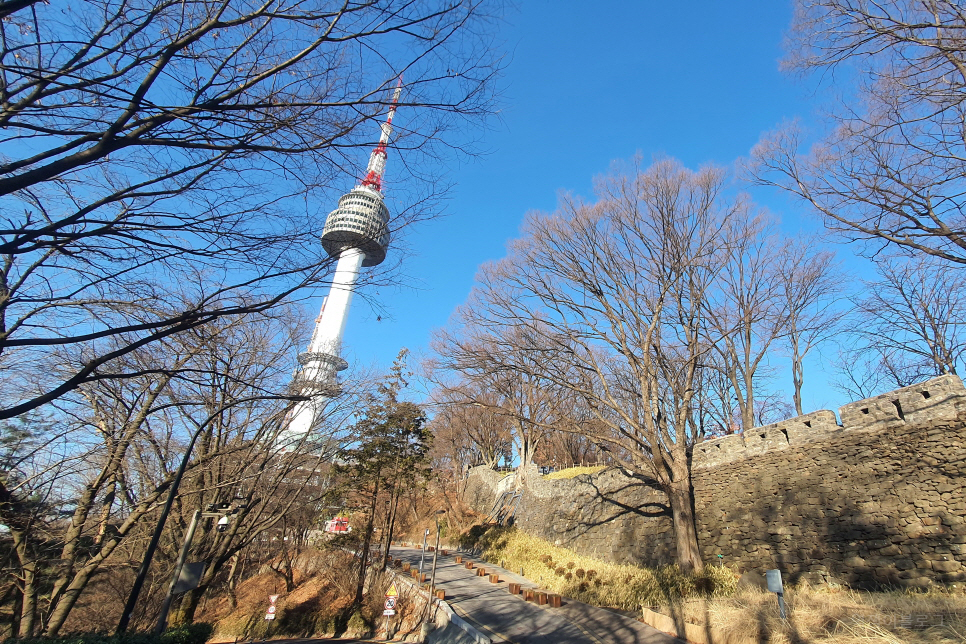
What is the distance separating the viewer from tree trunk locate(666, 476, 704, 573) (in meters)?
10.3

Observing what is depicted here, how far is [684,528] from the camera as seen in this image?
34.0 ft

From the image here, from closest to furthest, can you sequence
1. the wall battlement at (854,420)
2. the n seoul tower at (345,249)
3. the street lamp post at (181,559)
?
the n seoul tower at (345,249)
the street lamp post at (181,559)
the wall battlement at (854,420)

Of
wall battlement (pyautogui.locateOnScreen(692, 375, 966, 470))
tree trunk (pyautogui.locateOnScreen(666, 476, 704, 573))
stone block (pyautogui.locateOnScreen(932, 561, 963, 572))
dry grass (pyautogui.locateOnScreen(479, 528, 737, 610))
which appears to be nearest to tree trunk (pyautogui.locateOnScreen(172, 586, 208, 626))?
dry grass (pyautogui.locateOnScreen(479, 528, 737, 610))

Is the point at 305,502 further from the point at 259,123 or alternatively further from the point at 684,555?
the point at 259,123

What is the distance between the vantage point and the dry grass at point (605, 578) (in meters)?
9.73

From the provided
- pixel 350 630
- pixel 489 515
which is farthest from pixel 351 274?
pixel 489 515

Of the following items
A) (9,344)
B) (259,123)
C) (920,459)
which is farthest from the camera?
(920,459)

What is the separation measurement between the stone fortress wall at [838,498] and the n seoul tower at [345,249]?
1019 centimetres

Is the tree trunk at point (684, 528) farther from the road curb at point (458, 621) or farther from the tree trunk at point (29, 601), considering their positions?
the tree trunk at point (29, 601)

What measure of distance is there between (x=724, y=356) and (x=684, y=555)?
9.08 meters

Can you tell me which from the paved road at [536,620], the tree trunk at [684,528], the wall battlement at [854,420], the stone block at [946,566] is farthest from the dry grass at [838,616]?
the wall battlement at [854,420]

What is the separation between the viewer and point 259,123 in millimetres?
3162

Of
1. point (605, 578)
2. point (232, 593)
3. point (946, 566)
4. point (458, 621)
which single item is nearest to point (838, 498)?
point (946, 566)

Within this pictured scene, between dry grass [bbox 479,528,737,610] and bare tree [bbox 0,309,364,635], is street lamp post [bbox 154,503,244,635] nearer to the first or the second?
bare tree [bbox 0,309,364,635]
